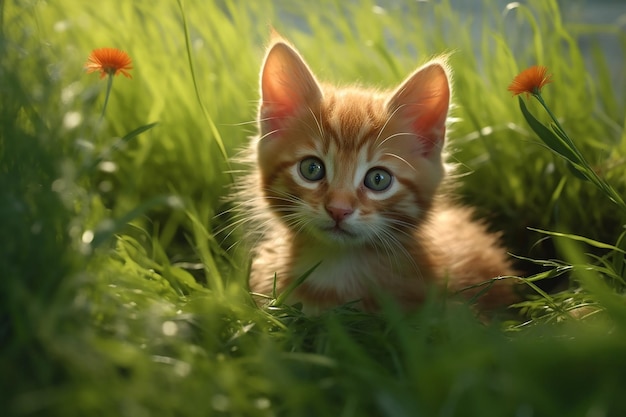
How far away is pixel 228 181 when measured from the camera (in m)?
1.93

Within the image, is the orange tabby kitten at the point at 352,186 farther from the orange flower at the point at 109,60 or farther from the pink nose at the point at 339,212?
the orange flower at the point at 109,60

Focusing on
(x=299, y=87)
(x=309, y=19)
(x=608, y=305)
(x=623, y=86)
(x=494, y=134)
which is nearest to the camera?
(x=608, y=305)

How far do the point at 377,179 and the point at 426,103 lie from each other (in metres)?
0.22

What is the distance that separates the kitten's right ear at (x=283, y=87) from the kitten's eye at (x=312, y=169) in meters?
0.15

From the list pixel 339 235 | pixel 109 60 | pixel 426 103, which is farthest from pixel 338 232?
pixel 109 60

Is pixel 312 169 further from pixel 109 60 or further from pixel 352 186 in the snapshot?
pixel 109 60

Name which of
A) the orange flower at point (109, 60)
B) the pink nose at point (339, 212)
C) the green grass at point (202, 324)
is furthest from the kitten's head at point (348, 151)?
the orange flower at point (109, 60)

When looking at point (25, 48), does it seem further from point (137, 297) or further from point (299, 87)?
point (299, 87)

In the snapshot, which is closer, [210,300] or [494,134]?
[210,300]

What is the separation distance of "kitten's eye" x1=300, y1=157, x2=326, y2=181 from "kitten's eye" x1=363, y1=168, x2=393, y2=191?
0.10 meters

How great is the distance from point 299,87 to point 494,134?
0.72m

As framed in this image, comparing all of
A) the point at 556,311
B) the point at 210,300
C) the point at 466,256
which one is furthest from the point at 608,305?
the point at 466,256

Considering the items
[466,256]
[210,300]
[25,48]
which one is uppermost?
[25,48]

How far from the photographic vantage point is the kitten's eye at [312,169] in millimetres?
1494
